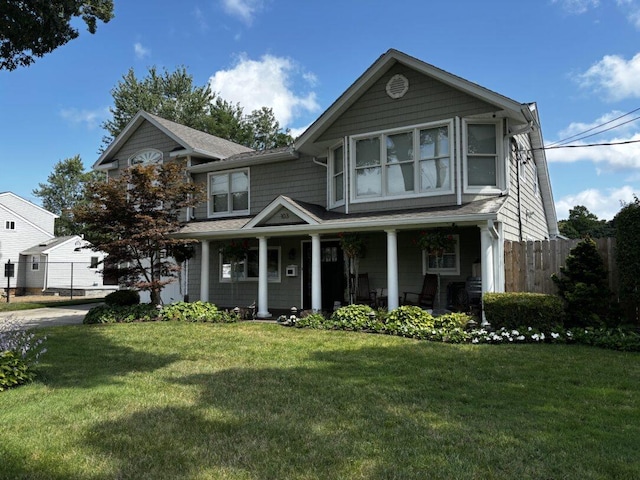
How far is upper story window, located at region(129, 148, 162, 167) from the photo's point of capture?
1700 cm

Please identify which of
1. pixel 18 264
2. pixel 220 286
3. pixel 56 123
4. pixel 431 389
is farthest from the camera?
pixel 18 264

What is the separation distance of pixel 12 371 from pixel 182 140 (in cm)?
1178

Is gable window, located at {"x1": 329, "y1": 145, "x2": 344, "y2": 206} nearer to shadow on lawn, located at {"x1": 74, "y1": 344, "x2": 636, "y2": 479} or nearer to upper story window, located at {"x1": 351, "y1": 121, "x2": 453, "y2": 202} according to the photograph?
upper story window, located at {"x1": 351, "y1": 121, "x2": 453, "y2": 202}

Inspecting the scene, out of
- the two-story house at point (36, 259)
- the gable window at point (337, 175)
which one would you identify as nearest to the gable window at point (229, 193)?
the gable window at point (337, 175)

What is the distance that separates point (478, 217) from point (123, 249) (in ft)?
32.5

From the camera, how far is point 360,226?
36.6 ft

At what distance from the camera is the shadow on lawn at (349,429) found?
3.31m

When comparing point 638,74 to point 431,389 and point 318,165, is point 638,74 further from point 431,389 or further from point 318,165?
point 431,389

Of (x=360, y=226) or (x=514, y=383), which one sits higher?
(x=360, y=226)

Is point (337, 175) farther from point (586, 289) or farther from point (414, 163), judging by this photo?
point (586, 289)

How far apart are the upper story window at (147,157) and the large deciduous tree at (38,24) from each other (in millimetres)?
7413

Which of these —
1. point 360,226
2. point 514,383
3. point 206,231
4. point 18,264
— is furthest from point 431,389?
point 18,264

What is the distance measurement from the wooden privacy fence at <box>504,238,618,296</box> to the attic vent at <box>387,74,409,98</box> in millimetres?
4793

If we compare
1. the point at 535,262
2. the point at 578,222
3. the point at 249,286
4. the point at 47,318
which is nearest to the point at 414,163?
the point at 535,262
